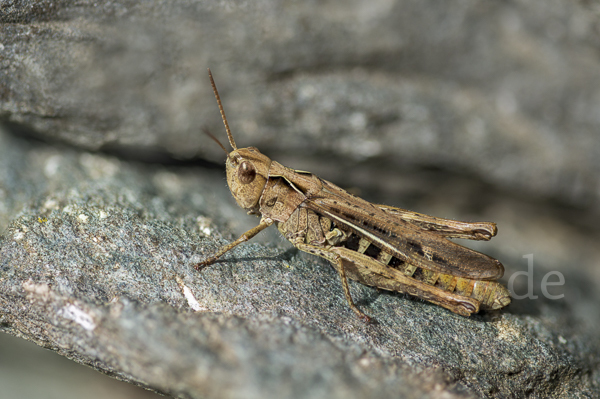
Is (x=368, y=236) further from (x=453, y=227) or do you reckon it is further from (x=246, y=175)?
(x=246, y=175)

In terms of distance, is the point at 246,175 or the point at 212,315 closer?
the point at 212,315

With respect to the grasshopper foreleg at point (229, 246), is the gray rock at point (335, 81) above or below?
above

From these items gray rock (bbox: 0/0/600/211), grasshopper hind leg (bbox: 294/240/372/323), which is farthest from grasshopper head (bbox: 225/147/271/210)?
gray rock (bbox: 0/0/600/211)

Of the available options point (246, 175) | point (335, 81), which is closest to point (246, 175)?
point (246, 175)

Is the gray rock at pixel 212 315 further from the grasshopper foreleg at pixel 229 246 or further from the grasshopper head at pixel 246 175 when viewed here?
the grasshopper head at pixel 246 175

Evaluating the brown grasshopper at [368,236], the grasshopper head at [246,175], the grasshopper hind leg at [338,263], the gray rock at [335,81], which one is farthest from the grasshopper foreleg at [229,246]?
the gray rock at [335,81]

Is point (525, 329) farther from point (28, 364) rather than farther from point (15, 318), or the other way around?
point (28, 364)

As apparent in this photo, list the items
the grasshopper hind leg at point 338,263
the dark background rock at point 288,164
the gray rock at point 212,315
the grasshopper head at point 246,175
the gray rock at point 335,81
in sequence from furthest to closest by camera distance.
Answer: the gray rock at point 335,81 → the grasshopper head at point 246,175 → the grasshopper hind leg at point 338,263 → the dark background rock at point 288,164 → the gray rock at point 212,315

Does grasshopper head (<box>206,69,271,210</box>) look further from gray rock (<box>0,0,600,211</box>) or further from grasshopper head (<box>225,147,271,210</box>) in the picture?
gray rock (<box>0,0,600,211</box>)
